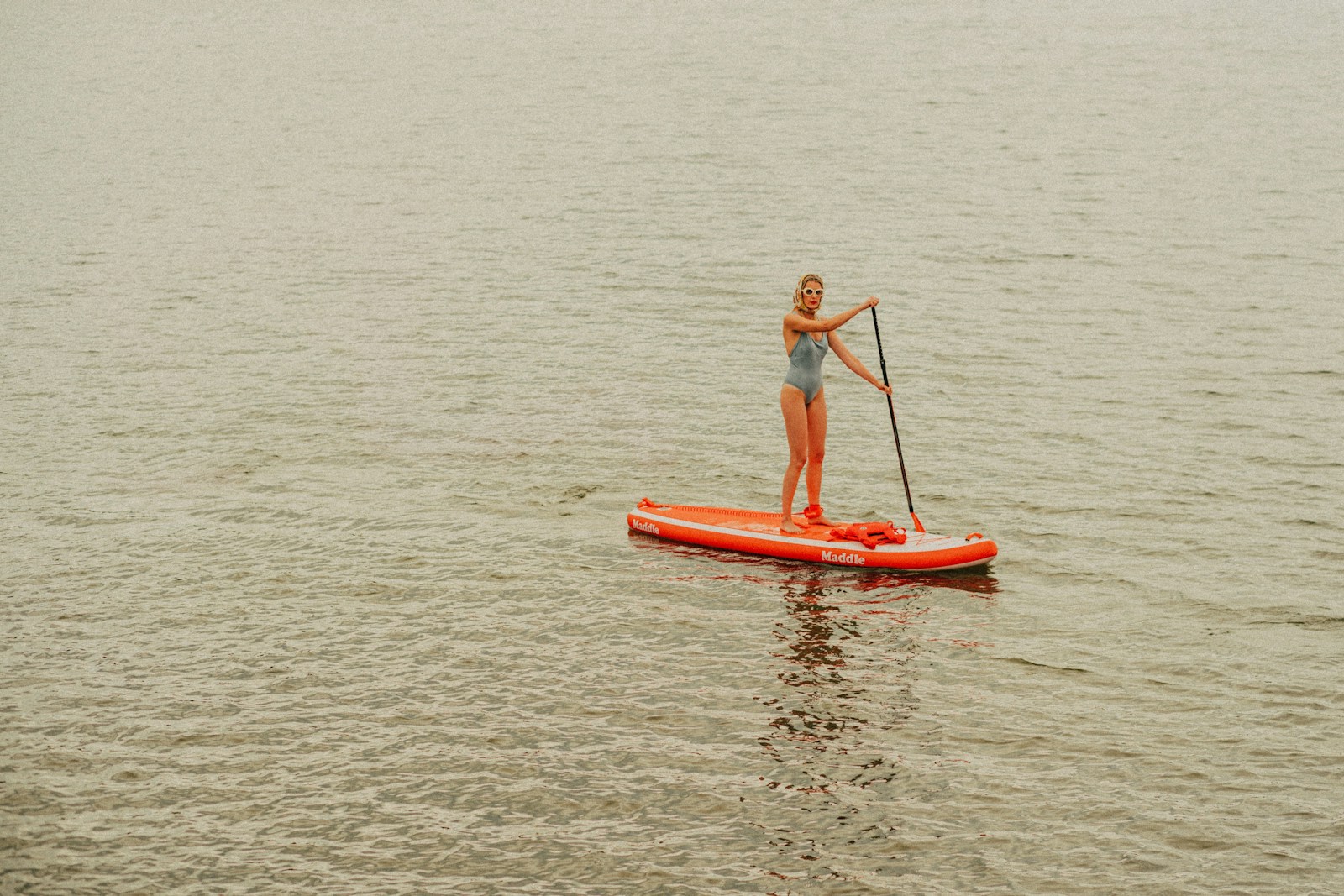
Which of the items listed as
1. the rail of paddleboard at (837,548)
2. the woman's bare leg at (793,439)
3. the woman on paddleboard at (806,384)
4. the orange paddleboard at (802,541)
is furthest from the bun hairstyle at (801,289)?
the rail of paddleboard at (837,548)

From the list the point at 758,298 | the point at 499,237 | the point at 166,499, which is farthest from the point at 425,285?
the point at 166,499

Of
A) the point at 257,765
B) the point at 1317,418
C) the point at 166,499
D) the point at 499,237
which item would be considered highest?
the point at 499,237

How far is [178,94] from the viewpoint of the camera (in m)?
56.4

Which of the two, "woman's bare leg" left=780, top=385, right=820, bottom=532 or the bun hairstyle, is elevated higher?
the bun hairstyle

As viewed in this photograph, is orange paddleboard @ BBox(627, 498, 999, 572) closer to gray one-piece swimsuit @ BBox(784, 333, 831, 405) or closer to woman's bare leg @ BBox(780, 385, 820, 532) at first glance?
woman's bare leg @ BBox(780, 385, 820, 532)

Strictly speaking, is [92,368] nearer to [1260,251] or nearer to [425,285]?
[425,285]

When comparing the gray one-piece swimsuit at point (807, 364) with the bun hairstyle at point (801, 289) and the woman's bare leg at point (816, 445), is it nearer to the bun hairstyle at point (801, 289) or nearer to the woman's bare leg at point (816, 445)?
the woman's bare leg at point (816, 445)

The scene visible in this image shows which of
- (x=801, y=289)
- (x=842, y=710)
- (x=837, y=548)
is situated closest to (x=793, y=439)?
(x=837, y=548)

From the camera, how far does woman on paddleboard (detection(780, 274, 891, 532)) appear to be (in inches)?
591

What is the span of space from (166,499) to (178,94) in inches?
1727

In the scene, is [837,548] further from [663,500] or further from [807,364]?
[663,500]

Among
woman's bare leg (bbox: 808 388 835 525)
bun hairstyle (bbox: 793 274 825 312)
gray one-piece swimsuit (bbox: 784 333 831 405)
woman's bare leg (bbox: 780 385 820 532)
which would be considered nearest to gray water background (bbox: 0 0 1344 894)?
woman's bare leg (bbox: 780 385 820 532)

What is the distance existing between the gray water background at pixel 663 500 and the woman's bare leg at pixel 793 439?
33.0 inches

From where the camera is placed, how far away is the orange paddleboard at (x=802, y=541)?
14.9m
